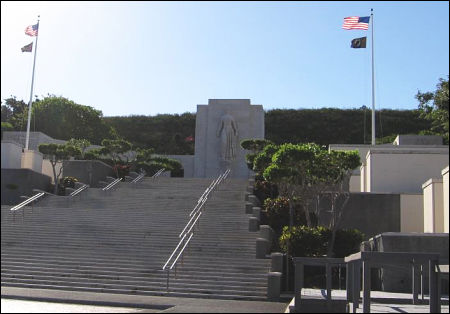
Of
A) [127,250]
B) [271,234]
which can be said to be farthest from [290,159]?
[127,250]

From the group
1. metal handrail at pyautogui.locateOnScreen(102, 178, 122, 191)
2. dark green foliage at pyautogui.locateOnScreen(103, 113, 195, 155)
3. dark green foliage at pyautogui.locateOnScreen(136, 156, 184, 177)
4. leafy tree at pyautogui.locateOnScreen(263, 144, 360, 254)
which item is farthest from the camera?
dark green foliage at pyautogui.locateOnScreen(103, 113, 195, 155)

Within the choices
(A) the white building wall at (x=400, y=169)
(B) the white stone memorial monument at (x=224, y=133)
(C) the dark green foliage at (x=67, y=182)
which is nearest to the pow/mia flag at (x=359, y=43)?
(B) the white stone memorial monument at (x=224, y=133)

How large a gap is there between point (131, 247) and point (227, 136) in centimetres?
1667

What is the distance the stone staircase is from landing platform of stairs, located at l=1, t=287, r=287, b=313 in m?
0.67

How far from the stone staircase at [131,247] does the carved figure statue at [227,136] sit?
31.9 ft

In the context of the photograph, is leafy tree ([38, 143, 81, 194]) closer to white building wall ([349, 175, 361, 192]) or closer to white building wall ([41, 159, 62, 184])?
white building wall ([41, 159, 62, 184])

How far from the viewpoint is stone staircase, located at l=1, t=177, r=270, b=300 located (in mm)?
14156

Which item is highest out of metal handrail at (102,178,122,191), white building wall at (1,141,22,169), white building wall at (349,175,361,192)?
white building wall at (349,175,361,192)

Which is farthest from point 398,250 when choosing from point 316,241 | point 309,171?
point 309,171

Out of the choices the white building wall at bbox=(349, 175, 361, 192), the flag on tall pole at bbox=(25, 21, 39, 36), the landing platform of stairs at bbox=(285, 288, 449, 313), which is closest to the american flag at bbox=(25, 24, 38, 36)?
the flag on tall pole at bbox=(25, 21, 39, 36)

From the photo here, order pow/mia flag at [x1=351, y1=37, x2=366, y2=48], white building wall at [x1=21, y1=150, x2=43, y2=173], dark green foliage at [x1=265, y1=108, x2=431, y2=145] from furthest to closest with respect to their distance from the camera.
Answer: dark green foliage at [x1=265, y1=108, x2=431, y2=145] < pow/mia flag at [x1=351, y1=37, x2=366, y2=48] < white building wall at [x1=21, y1=150, x2=43, y2=173]

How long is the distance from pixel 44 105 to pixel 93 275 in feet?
68.8

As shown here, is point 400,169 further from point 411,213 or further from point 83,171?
point 83,171

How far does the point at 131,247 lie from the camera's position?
16.9 m
